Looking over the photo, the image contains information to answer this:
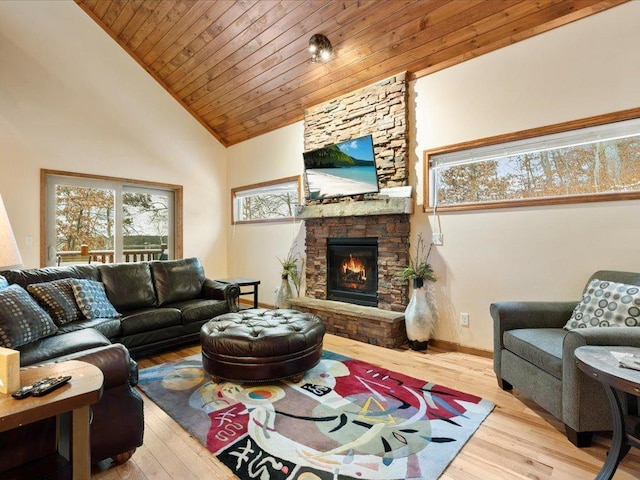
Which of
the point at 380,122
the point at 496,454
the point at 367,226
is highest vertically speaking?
the point at 380,122

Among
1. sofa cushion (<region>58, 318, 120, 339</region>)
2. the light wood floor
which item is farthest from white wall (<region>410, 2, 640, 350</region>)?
sofa cushion (<region>58, 318, 120, 339</region>)

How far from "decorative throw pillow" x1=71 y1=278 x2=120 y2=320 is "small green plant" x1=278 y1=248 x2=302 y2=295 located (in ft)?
7.39

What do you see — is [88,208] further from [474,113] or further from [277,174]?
[474,113]

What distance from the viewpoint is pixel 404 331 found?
3.69m

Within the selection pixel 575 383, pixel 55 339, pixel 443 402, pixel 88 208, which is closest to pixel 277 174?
pixel 88 208

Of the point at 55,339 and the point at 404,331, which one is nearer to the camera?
the point at 55,339

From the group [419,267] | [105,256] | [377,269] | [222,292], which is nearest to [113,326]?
[222,292]

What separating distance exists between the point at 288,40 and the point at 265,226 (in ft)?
9.15

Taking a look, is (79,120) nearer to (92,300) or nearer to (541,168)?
(92,300)

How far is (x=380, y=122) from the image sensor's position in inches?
156

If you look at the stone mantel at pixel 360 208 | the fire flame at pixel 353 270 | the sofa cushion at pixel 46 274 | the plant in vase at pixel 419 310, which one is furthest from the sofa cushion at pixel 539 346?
the sofa cushion at pixel 46 274

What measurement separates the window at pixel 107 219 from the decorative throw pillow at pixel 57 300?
2.14m

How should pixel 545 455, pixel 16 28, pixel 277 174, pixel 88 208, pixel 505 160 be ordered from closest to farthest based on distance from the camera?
pixel 545 455 → pixel 505 160 → pixel 16 28 → pixel 88 208 → pixel 277 174

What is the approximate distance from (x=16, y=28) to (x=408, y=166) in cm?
532
